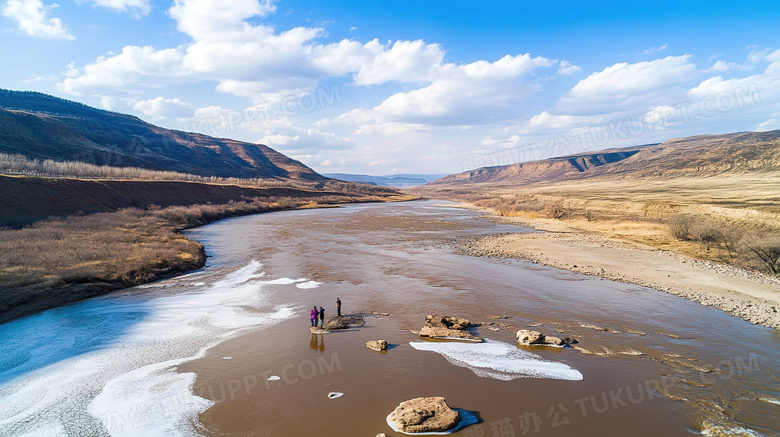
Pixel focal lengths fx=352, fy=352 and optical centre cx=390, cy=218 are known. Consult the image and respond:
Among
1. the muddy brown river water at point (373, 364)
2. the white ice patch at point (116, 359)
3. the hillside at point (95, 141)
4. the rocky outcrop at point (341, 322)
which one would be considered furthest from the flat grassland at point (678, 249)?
the hillside at point (95, 141)

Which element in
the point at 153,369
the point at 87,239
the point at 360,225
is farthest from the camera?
the point at 360,225

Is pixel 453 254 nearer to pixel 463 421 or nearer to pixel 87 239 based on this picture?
pixel 463 421

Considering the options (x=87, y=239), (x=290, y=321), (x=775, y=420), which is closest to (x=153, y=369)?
(x=290, y=321)

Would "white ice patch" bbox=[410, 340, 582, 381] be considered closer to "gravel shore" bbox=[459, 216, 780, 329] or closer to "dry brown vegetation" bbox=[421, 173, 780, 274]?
"gravel shore" bbox=[459, 216, 780, 329]

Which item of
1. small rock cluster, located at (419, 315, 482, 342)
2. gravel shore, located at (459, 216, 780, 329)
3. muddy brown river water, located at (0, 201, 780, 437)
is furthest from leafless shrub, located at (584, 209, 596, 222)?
small rock cluster, located at (419, 315, 482, 342)

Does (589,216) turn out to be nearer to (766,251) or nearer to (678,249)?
(678,249)

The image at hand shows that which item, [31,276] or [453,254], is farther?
[453,254]

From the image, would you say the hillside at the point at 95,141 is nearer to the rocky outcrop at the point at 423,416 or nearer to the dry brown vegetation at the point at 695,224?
the rocky outcrop at the point at 423,416
